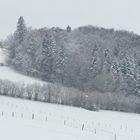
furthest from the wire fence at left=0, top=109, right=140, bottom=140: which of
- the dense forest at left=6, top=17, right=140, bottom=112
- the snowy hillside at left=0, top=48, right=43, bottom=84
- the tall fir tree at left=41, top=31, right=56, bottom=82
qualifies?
the tall fir tree at left=41, top=31, right=56, bottom=82

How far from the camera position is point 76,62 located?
90.9m

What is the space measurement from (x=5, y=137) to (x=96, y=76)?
66966 mm

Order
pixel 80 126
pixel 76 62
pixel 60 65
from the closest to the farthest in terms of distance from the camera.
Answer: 1. pixel 80 126
2. pixel 76 62
3. pixel 60 65

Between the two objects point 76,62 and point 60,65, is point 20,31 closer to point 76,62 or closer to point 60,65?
point 60,65

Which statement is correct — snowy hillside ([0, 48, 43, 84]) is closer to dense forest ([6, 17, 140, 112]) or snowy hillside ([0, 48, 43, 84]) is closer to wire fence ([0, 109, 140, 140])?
dense forest ([6, 17, 140, 112])

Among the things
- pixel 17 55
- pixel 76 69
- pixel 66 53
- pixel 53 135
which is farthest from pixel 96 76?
pixel 53 135

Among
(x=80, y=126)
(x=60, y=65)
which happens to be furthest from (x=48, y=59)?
(x=80, y=126)

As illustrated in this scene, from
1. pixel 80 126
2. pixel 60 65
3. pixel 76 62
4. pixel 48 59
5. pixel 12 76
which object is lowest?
pixel 80 126

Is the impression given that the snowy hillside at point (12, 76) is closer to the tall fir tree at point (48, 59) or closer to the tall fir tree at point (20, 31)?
the tall fir tree at point (48, 59)

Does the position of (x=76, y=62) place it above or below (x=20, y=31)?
below

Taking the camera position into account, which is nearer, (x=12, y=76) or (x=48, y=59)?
(x=12, y=76)

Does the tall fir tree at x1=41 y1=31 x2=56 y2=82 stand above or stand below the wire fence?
above

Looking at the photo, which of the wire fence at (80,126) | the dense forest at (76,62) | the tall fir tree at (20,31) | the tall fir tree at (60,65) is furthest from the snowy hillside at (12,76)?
the wire fence at (80,126)

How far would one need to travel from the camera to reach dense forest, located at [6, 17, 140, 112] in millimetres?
86000
